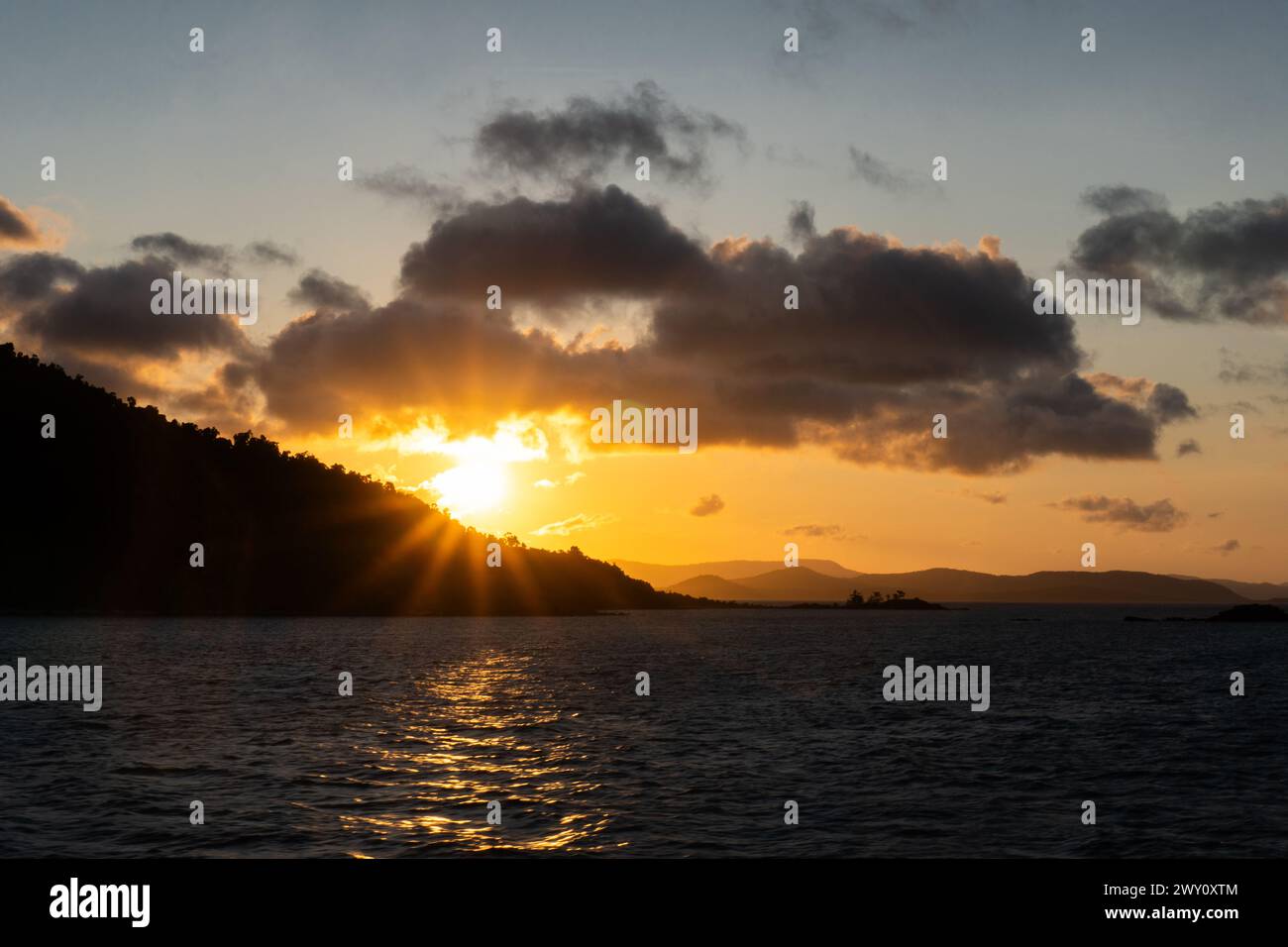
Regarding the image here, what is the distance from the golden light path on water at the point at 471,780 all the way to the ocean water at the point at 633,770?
0.63 ft

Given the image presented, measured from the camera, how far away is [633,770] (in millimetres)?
46562

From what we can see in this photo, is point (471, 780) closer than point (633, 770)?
Yes

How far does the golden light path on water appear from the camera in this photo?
32375mm

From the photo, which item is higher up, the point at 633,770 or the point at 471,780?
the point at 471,780

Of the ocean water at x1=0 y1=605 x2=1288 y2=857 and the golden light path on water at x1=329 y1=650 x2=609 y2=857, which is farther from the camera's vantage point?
the ocean water at x1=0 y1=605 x2=1288 y2=857

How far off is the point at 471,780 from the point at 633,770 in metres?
7.49

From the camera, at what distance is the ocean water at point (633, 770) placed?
3284 centimetres

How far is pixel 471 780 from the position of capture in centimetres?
4372

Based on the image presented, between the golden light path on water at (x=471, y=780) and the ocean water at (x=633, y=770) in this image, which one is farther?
the ocean water at (x=633, y=770)

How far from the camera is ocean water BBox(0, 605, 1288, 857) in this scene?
108 feet

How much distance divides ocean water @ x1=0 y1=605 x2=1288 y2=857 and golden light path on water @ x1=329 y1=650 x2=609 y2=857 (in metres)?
0.19
